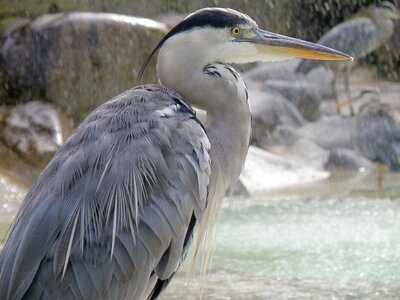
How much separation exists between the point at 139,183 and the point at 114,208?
0.11 m

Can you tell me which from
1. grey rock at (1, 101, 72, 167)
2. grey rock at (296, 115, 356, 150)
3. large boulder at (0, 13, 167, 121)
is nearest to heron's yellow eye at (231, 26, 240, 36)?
grey rock at (1, 101, 72, 167)

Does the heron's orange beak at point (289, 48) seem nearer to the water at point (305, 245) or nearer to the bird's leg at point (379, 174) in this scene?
the water at point (305, 245)

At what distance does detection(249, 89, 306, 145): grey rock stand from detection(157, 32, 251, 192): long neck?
20.3ft

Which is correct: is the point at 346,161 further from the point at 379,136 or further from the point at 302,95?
the point at 302,95

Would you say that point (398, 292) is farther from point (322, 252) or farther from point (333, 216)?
point (333, 216)

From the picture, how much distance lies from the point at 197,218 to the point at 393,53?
11600mm

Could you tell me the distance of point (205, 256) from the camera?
10.7 ft

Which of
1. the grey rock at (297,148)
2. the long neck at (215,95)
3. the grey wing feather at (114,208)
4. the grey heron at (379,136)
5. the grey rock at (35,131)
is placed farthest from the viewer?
the grey rock at (297,148)

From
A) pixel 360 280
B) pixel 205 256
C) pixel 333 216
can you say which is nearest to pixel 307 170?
pixel 333 216

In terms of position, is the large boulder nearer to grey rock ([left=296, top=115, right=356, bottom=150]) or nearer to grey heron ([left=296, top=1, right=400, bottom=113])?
grey rock ([left=296, top=115, right=356, bottom=150])

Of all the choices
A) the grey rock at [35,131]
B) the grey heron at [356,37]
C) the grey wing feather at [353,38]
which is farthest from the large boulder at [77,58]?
the grey wing feather at [353,38]

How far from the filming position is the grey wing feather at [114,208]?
2461 mm

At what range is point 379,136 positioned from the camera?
884 centimetres

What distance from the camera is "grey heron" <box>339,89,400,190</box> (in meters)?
8.65
